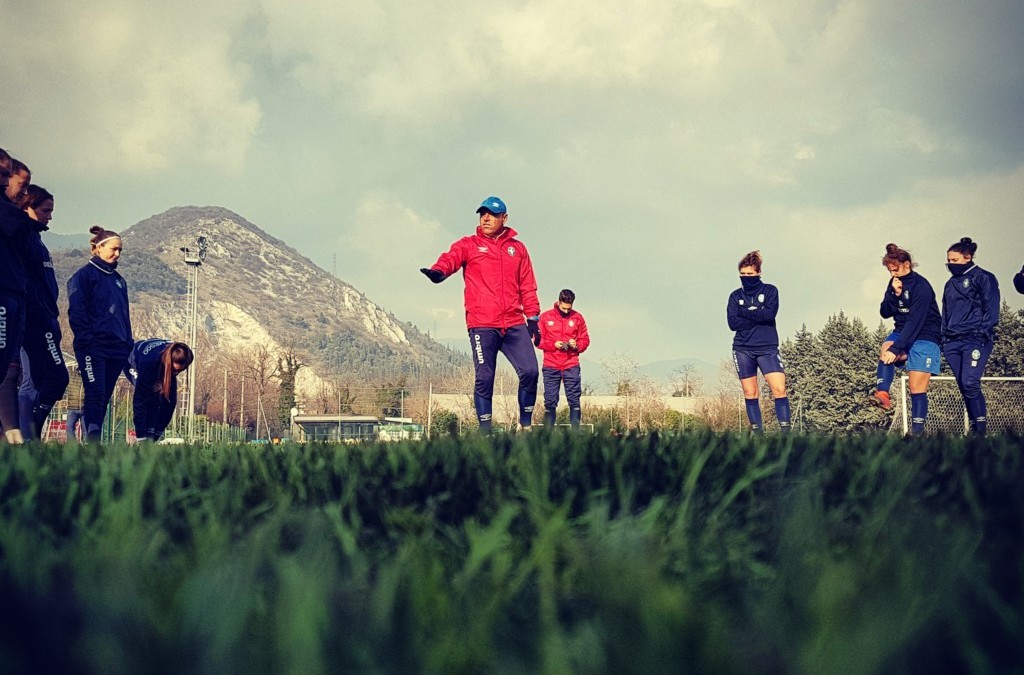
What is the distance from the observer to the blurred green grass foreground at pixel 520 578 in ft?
2.37

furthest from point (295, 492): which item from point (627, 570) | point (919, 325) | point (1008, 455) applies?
point (919, 325)

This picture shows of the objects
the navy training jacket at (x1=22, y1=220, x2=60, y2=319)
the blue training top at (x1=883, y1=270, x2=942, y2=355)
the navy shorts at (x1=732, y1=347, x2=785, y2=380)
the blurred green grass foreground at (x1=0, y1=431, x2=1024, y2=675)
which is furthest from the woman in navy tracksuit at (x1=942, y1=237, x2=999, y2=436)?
the navy training jacket at (x1=22, y1=220, x2=60, y2=319)

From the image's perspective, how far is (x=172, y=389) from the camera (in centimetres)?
949

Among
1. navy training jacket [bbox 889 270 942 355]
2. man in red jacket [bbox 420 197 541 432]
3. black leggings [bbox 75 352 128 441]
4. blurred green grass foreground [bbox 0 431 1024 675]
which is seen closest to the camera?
blurred green grass foreground [bbox 0 431 1024 675]

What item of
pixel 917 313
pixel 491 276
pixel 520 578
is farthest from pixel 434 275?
pixel 520 578

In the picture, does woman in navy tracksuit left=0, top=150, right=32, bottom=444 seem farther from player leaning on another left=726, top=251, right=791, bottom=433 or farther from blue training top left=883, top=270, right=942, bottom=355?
blue training top left=883, top=270, right=942, bottom=355

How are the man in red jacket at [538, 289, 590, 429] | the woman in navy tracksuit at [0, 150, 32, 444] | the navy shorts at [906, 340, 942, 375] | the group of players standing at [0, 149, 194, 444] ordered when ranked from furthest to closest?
1. the man in red jacket at [538, 289, 590, 429]
2. the navy shorts at [906, 340, 942, 375]
3. the group of players standing at [0, 149, 194, 444]
4. the woman in navy tracksuit at [0, 150, 32, 444]

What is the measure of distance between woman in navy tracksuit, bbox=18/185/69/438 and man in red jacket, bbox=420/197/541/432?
11.4 feet

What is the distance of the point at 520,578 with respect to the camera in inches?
50.2

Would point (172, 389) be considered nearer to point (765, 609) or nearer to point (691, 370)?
point (765, 609)

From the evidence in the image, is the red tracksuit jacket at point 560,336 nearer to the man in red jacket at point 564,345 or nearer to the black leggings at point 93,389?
the man in red jacket at point 564,345

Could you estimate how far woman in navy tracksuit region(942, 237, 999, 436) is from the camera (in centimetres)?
1036

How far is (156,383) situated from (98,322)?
3.02ft

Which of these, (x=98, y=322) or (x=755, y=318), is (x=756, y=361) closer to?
(x=755, y=318)
